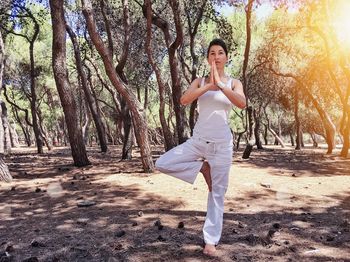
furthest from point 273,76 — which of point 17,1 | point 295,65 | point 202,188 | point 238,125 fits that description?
point 238,125

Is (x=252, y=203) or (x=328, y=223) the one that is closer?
(x=328, y=223)

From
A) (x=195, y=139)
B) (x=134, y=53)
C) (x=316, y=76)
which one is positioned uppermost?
(x=134, y=53)

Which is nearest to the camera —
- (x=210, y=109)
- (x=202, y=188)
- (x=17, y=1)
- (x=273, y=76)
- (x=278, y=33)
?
(x=210, y=109)

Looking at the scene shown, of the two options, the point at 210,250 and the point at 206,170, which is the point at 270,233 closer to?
the point at 210,250

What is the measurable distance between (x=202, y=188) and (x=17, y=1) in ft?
51.4

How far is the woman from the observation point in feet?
14.6

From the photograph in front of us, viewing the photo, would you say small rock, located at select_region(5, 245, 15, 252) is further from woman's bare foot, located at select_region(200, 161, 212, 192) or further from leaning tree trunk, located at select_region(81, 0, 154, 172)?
leaning tree trunk, located at select_region(81, 0, 154, 172)

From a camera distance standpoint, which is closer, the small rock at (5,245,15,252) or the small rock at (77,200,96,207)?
the small rock at (5,245,15,252)

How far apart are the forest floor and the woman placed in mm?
489

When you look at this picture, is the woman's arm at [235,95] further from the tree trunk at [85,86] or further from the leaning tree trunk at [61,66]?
the tree trunk at [85,86]

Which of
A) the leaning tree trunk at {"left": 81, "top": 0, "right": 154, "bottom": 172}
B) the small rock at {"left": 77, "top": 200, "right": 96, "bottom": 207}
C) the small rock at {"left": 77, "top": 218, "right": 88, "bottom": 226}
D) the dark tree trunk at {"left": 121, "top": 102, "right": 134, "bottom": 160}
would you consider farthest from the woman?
the dark tree trunk at {"left": 121, "top": 102, "right": 134, "bottom": 160}

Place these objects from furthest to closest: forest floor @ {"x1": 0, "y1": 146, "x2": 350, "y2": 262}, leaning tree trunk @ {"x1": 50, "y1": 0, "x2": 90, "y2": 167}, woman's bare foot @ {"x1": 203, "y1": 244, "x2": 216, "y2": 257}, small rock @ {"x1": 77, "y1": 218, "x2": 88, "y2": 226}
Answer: leaning tree trunk @ {"x1": 50, "y1": 0, "x2": 90, "y2": 167} < small rock @ {"x1": 77, "y1": 218, "x2": 88, "y2": 226} < forest floor @ {"x1": 0, "y1": 146, "x2": 350, "y2": 262} < woman's bare foot @ {"x1": 203, "y1": 244, "x2": 216, "y2": 257}

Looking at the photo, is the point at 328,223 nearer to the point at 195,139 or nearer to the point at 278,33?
the point at 195,139

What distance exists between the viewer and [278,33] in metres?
22.4
